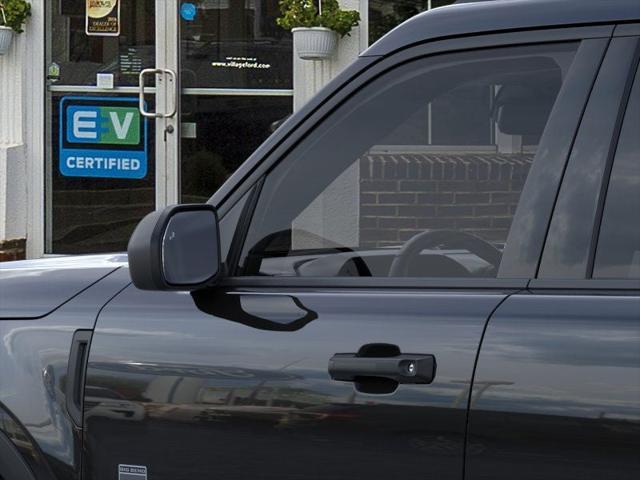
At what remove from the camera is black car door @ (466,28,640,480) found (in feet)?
7.34

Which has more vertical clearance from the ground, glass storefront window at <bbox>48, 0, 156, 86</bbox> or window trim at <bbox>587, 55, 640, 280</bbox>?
glass storefront window at <bbox>48, 0, 156, 86</bbox>

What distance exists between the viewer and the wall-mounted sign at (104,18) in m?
10.1

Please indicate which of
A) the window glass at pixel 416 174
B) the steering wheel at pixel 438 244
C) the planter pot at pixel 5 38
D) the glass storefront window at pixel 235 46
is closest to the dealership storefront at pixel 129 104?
the glass storefront window at pixel 235 46

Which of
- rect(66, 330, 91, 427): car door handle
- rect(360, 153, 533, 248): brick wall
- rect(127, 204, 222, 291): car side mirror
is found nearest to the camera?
rect(360, 153, 533, 248): brick wall

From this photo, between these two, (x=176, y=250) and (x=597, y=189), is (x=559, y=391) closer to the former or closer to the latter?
(x=597, y=189)

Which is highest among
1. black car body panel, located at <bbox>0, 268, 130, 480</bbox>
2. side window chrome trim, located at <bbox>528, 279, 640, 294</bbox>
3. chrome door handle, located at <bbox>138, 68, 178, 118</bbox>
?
chrome door handle, located at <bbox>138, 68, 178, 118</bbox>

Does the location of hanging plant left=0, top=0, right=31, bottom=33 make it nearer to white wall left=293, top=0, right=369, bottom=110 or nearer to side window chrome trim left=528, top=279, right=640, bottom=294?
white wall left=293, top=0, right=369, bottom=110

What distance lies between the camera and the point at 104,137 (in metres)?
10.2

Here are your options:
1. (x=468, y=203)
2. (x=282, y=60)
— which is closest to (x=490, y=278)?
(x=468, y=203)

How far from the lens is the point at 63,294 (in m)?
3.00

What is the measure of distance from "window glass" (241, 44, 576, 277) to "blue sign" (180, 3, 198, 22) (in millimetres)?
7421

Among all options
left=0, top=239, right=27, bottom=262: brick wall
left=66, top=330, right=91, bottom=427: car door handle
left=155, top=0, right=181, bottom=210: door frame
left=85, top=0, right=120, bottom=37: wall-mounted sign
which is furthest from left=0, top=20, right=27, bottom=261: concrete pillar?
left=66, top=330, right=91, bottom=427: car door handle

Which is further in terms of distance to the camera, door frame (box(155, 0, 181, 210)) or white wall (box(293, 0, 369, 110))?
door frame (box(155, 0, 181, 210))

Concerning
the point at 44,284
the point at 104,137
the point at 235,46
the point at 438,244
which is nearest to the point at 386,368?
the point at 438,244
